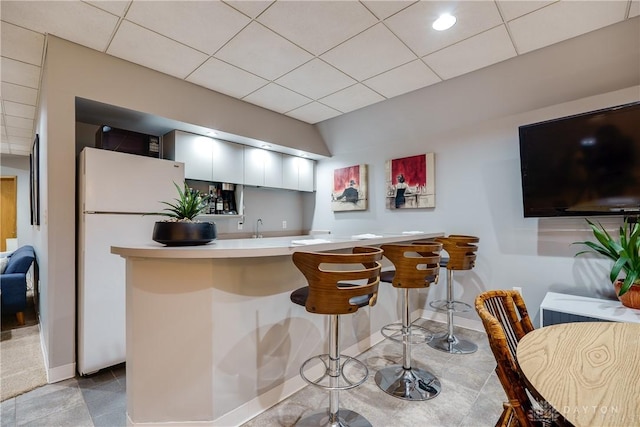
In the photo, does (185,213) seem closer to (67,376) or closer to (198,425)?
(198,425)

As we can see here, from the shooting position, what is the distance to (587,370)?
2.89ft

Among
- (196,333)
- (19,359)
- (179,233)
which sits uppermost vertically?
(179,233)

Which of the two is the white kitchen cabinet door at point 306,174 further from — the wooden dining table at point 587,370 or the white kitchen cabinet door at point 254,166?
the wooden dining table at point 587,370

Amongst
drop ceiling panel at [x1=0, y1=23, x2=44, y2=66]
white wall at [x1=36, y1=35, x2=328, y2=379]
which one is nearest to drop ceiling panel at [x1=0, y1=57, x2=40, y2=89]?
drop ceiling panel at [x1=0, y1=23, x2=44, y2=66]

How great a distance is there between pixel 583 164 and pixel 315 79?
8.73 feet

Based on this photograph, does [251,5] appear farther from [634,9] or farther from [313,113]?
[634,9]

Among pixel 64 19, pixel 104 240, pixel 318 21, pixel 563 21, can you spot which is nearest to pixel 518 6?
pixel 563 21

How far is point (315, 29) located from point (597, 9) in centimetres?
205

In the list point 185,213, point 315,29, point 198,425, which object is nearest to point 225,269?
point 185,213

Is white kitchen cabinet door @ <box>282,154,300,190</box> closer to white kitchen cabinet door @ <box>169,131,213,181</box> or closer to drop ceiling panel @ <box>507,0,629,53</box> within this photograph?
white kitchen cabinet door @ <box>169,131,213,181</box>

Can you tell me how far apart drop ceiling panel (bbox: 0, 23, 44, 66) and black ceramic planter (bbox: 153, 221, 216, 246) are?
6.88 feet

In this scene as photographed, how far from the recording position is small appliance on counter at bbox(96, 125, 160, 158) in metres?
2.84

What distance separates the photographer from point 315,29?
2.24 meters

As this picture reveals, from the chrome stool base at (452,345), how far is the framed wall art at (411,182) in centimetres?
159
